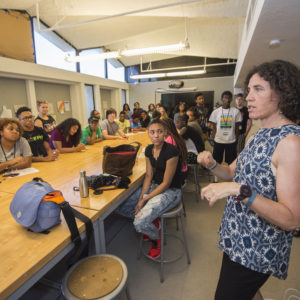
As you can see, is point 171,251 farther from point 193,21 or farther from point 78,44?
point 78,44

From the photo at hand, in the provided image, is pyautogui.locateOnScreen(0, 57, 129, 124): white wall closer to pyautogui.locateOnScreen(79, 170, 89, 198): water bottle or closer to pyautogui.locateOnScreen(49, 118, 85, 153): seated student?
pyautogui.locateOnScreen(49, 118, 85, 153): seated student

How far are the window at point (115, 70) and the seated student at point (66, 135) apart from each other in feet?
19.8

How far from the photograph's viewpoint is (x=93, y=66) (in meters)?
7.26

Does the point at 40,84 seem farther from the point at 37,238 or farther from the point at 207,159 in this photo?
the point at 207,159

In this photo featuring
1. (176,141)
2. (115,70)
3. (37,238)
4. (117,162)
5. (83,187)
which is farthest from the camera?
(115,70)

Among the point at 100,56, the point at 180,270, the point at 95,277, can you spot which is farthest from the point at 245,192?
the point at 100,56

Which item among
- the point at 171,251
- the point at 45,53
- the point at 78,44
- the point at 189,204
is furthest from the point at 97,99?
the point at 171,251

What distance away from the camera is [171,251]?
202cm

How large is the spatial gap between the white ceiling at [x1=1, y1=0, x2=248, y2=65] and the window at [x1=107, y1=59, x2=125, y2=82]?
0.82 metres

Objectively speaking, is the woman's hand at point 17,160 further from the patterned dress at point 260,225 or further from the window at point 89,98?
the window at point 89,98

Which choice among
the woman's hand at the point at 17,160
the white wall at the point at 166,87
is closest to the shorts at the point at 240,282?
the woman's hand at the point at 17,160

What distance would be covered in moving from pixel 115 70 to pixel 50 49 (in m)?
3.69

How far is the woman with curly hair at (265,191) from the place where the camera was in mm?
706

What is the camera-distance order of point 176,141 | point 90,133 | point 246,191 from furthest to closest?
point 90,133, point 176,141, point 246,191
